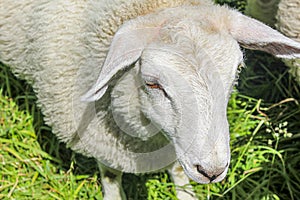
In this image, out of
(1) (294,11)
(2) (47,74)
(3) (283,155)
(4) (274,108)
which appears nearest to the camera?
(2) (47,74)

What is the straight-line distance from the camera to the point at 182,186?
298 cm

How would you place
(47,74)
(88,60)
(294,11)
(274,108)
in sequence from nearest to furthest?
1. (88,60)
2. (47,74)
3. (294,11)
4. (274,108)

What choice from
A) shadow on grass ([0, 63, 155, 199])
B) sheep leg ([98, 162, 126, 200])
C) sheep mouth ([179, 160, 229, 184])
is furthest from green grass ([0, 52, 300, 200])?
sheep mouth ([179, 160, 229, 184])

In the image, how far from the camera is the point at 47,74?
2586 millimetres

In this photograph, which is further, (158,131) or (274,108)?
(274,108)

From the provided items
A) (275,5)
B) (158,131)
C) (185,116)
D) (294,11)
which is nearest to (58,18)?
(158,131)

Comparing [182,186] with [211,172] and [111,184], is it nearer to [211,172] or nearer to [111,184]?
[111,184]

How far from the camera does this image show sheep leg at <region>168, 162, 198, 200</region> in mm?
2979

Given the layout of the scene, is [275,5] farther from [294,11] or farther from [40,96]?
[40,96]

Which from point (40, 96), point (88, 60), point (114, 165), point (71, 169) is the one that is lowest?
point (71, 169)

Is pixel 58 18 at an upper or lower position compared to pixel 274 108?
upper

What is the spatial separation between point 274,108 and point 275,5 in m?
0.61

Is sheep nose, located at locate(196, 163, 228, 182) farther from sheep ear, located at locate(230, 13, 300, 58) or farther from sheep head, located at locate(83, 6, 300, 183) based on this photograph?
sheep ear, located at locate(230, 13, 300, 58)

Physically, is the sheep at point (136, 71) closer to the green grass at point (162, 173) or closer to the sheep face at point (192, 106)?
the sheep face at point (192, 106)
